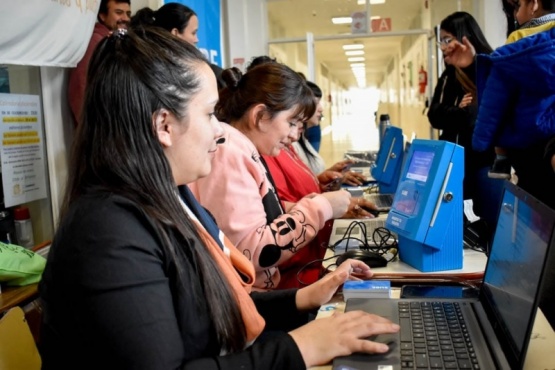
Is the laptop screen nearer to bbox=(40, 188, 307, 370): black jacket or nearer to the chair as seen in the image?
bbox=(40, 188, 307, 370): black jacket

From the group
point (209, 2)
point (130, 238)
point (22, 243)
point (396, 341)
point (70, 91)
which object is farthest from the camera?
point (209, 2)

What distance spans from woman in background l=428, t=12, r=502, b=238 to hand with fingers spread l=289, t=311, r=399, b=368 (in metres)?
1.64

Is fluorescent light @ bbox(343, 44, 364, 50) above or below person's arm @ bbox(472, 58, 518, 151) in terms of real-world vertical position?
above

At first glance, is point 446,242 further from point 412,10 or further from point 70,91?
point 412,10

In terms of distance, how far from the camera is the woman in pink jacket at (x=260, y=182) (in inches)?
59.3

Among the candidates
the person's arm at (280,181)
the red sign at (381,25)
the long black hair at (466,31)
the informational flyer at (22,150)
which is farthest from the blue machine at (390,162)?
the red sign at (381,25)

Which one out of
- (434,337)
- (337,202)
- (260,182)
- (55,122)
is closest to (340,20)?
(55,122)

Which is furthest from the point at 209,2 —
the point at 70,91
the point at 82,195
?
the point at 82,195

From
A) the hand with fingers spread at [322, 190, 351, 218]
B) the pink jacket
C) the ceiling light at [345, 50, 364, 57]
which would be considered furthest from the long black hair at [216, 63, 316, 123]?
the ceiling light at [345, 50, 364, 57]

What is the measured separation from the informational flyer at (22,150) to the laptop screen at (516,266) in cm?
199

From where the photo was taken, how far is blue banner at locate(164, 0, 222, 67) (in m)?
4.93

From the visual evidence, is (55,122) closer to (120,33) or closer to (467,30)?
(120,33)

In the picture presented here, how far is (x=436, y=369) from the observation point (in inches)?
34.1

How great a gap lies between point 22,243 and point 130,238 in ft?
6.33
